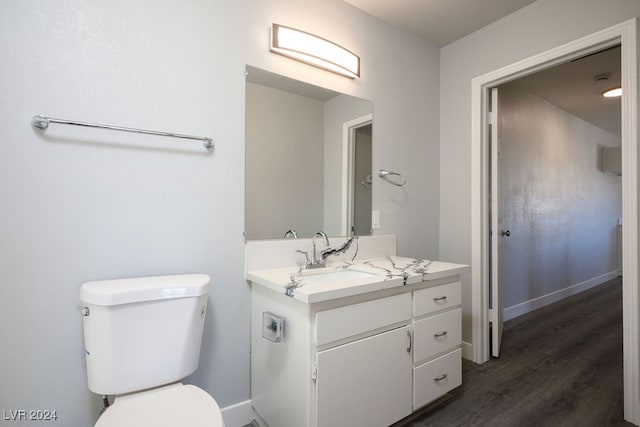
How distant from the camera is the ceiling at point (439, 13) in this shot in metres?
2.03

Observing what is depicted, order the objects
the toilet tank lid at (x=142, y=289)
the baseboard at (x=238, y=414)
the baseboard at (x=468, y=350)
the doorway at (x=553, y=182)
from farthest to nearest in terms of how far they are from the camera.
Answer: the doorway at (x=553, y=182)
the baseboard at (x=468, y=350)
the baseboard at (x=238, y=414)
the toilet tank lid at (x=142, y=289)

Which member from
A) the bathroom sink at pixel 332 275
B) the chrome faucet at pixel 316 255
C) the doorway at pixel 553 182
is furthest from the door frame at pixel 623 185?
the chrome faucet at pixel 316 255

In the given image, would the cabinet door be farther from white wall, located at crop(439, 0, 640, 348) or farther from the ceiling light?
the ceiling light

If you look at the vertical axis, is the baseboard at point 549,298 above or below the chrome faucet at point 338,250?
below

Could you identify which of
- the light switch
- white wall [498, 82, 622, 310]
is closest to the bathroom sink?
the light switch

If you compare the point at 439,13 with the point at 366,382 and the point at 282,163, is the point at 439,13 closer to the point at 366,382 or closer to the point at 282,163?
the point at 282,163

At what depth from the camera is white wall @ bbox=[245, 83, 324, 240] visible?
5.38 ft

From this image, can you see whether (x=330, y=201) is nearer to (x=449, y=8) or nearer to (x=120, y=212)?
(x=120, y=212)

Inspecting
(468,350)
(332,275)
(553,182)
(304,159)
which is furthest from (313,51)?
(553,182)

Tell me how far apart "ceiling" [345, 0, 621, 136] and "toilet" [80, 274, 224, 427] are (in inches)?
78.3

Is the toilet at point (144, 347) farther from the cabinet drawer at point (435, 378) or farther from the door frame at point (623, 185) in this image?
the door frame at point (623, 185)

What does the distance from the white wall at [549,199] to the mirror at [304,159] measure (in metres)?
1.37

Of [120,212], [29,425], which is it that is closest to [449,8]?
[120,212]

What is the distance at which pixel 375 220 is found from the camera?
2.16 metres
